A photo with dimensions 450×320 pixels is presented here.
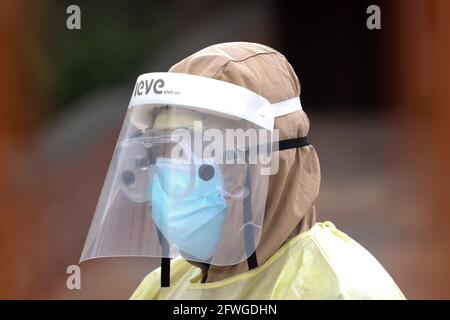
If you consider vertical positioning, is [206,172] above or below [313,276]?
above

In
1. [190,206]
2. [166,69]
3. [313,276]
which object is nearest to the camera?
[313,276]

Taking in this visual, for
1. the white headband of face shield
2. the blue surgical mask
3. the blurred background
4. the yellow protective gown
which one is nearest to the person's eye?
the blue surgical mask

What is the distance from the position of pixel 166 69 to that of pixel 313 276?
4307 mm

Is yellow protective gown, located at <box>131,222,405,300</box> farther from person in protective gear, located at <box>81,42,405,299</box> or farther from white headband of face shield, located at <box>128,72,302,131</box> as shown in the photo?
white headband of face shield, located at <box>128,72,302,131</box>

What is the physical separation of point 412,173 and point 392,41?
1.13 meters

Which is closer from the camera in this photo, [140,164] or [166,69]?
[140,164]

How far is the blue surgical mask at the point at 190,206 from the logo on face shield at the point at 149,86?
0.19 meters

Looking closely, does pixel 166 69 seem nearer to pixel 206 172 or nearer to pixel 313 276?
pixel 206 172

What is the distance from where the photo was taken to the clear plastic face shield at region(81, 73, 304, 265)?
2029 millimetres

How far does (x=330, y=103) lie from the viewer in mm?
6902

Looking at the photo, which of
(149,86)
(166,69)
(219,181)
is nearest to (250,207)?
(219,181)

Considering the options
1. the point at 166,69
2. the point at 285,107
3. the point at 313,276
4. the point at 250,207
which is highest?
the point at 285,107

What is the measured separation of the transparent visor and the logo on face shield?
1.8 inches

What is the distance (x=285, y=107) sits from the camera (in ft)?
6.90
